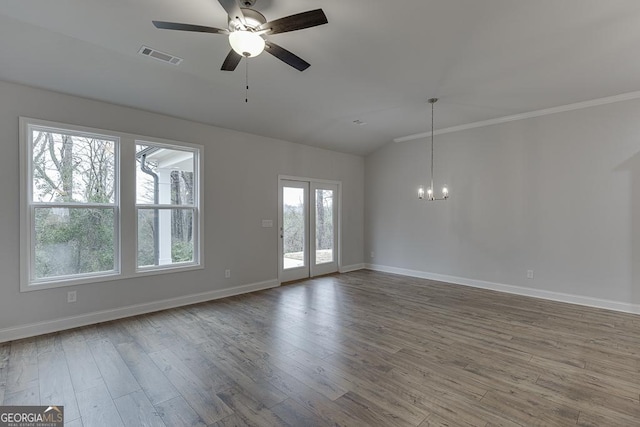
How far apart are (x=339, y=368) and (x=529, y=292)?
13.5ft

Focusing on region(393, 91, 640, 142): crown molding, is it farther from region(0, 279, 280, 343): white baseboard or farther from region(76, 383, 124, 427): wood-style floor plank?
region(76, 383, 124, 427): wood-style floor plank

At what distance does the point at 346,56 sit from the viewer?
3387mm

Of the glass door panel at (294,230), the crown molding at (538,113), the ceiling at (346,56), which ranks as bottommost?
the glass door panel at (294,230)

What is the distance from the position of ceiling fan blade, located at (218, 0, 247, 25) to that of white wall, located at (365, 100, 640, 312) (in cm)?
499

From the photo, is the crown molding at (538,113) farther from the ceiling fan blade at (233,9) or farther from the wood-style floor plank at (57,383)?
the wood-style floor plank at (57,383)

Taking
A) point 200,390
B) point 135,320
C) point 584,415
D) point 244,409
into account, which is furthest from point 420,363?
point 135,320

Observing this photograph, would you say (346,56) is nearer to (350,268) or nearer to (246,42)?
(246,42)

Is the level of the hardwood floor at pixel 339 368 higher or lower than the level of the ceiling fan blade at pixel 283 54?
lower

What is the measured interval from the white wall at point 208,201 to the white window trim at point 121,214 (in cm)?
7

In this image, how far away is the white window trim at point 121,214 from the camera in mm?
3393

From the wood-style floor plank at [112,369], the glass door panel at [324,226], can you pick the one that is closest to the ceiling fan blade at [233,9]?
the wood-style floor plank at [112,369]

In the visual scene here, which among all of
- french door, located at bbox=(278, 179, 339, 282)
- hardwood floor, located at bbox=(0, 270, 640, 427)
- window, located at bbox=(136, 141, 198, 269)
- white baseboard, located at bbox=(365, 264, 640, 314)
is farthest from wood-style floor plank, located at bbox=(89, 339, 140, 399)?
A: white baseboard, located at bbox=(365, 264, 640, 314)

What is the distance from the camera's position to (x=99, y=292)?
12.7ft

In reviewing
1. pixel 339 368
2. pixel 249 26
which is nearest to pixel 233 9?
pixel 249 26
